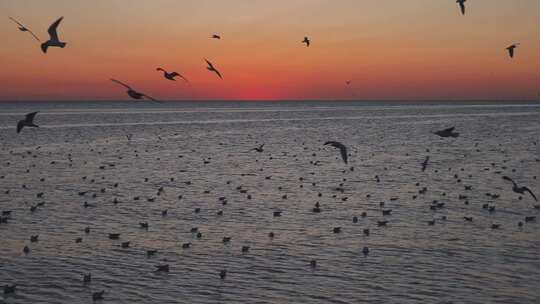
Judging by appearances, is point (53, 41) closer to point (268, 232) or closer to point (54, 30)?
point (54, 30)

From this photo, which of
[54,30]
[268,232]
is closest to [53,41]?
[54,30]

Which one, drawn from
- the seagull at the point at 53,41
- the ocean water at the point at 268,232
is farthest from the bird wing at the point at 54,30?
the ocean water at the point at 268,232

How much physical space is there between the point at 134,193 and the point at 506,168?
32306mm

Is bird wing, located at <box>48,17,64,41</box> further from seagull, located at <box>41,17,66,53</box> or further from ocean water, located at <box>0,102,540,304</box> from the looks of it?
ocean water, located at <box>0,102,540,304</box>

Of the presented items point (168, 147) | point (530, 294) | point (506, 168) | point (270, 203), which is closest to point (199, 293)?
point (530, 294)

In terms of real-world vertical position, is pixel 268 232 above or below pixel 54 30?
below

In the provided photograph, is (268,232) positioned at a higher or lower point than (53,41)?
lower

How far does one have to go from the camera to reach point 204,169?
55562mm

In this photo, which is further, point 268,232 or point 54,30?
point 268,232

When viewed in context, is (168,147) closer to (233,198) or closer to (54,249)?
(233,198)

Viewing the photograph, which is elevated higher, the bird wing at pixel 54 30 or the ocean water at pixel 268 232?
the bird wing at pixel 54 30

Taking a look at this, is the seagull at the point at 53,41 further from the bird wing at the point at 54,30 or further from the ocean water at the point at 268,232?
the ocean water at the point at 268,232

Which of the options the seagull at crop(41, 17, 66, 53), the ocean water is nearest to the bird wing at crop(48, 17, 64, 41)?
the seagull at crop(41, 17, 66, 53)

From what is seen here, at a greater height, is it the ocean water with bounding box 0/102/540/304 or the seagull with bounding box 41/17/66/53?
the seagull with bounding box 41/17/66/53
